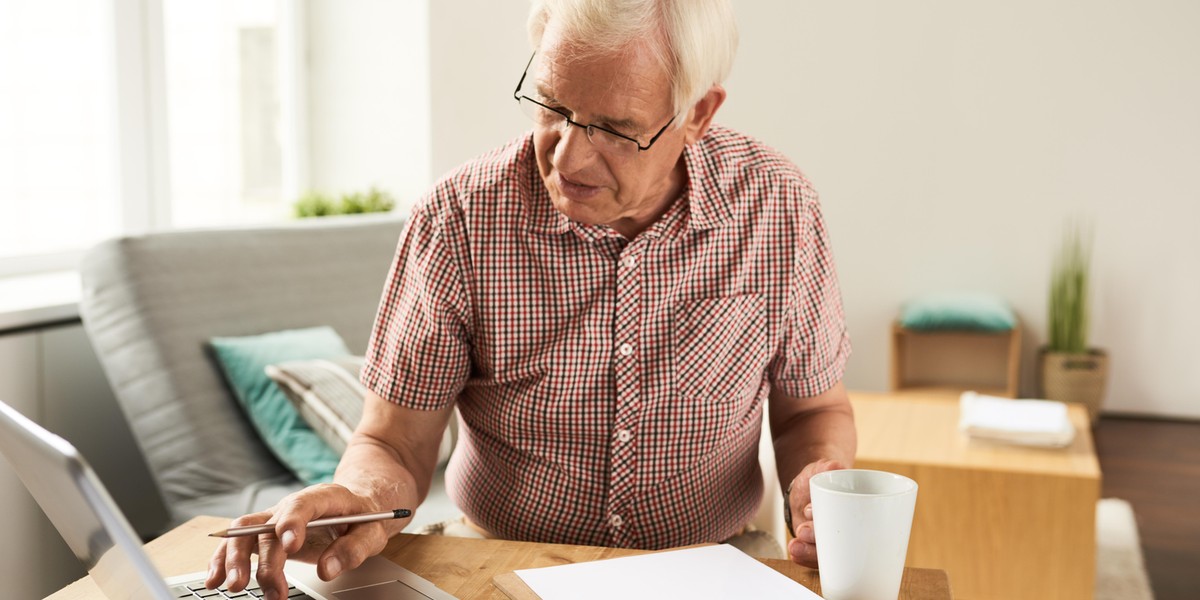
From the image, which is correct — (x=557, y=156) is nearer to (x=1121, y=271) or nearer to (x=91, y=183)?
(x=91, y=183)

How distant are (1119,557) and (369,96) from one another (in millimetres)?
3309

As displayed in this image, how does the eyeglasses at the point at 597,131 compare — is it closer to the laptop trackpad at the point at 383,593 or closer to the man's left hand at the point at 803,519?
the man's left hand at the point at 803,519

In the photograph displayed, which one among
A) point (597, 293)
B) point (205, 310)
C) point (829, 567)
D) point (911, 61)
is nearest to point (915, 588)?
point (829, 567)

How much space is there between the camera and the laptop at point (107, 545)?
21.8 inches

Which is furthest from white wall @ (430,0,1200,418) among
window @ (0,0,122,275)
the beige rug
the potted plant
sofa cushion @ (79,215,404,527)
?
sofa cushion @ (79,215,404,527)

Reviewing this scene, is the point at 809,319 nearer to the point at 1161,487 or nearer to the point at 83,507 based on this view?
the point at 83,507

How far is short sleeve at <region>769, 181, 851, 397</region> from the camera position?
124 centimetres

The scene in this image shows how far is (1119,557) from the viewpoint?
8.68 feet

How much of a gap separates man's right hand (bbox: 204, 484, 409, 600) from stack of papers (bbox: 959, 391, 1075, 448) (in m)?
1.72

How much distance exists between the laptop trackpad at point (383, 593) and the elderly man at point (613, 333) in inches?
9.7

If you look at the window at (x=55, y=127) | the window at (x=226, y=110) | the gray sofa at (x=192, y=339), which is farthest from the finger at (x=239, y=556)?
the window at (x=226, y=110)

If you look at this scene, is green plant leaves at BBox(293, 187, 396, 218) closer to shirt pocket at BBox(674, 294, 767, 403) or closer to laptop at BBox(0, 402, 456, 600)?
shirt pocket at BBox(674, 294, 767, 403)

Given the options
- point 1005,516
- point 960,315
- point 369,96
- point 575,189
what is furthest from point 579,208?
point 369,96

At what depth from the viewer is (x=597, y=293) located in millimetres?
1197
